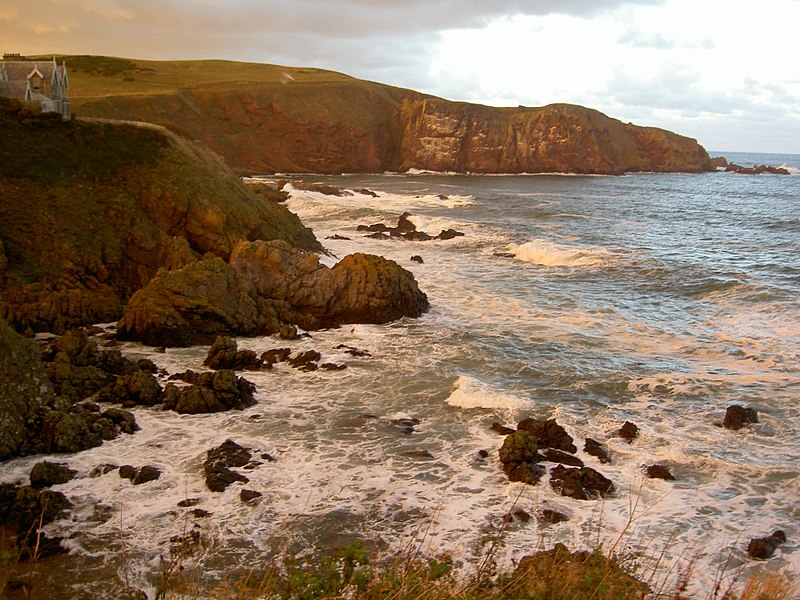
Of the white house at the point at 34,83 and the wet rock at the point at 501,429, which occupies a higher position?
Answer: the white house at the point at 34,83

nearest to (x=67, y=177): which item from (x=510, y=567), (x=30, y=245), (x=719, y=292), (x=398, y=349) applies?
(x=30, y=245)

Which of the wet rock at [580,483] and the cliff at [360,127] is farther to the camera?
the cliff at [360,127]

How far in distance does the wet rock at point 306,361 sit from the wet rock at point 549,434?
5.70m

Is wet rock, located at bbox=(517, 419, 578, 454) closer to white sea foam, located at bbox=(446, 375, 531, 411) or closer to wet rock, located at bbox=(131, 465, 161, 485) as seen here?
white sea foam, located at bbox=(446, 375, 531, 411)

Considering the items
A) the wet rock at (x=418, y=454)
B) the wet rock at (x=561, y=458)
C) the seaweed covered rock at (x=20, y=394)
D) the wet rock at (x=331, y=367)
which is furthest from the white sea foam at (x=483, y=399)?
the seaweed covered rock at (x=20, y=394)

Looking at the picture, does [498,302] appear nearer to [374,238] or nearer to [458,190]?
[374,238]

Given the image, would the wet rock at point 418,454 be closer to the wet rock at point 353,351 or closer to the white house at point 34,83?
the wet rock at point 353,351

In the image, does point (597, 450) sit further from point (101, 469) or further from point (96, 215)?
point (96, 215)

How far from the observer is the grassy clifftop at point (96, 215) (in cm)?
2075

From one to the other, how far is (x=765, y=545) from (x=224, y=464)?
8.54 m

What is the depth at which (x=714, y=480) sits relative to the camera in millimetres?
12570

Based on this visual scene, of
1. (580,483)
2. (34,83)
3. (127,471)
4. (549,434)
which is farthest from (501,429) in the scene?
(34,83)


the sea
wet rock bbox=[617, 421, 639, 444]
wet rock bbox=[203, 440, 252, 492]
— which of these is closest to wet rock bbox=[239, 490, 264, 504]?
the sea

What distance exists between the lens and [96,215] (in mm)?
23406
